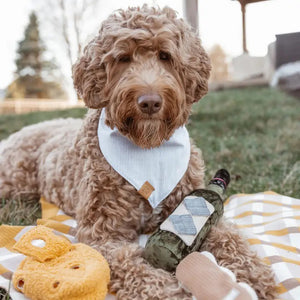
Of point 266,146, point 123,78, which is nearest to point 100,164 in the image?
point 123,78

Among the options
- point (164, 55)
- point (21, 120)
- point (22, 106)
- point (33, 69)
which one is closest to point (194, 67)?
point (164, 55)

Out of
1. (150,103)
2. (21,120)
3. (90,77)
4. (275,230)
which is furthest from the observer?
(21,120)

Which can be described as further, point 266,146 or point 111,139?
point 266,146

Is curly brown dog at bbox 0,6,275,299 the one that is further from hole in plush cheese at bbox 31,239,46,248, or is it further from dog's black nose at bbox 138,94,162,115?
hole in plush cheese at bbox 31,239,46,248

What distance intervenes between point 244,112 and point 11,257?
5.64 metres

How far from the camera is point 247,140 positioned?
5.25 m

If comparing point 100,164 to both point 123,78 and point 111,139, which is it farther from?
point 123,78

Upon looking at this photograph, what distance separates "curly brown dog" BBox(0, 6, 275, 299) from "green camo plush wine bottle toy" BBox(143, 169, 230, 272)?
71 mm

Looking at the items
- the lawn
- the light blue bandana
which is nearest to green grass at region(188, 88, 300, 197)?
the lawn

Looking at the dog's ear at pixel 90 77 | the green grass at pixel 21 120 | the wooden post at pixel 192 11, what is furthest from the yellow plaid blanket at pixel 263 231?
the green grass at pixel 21 120

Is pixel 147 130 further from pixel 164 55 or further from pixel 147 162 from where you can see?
pixel 164 55

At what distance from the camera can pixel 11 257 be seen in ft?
7.42

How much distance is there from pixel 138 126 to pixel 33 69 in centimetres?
2884

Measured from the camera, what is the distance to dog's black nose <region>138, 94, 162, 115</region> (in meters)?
1.93
